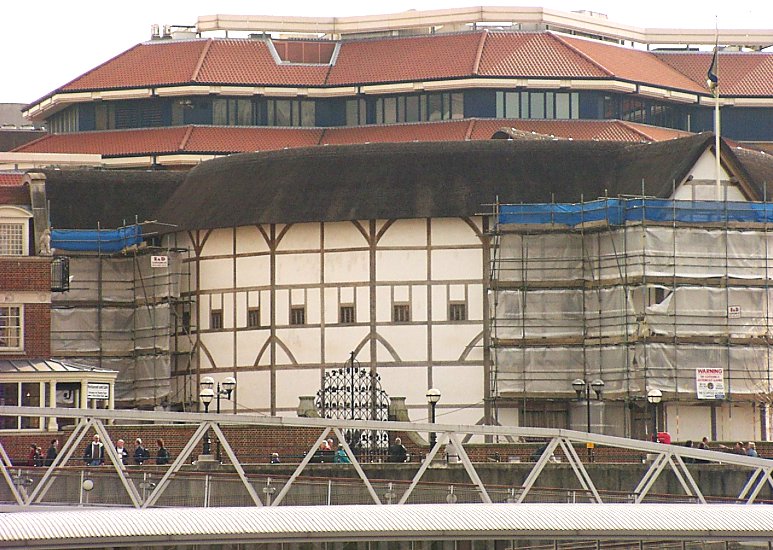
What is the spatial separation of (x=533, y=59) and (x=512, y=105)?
3.04 meters

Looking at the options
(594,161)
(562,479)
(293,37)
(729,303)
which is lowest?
(562,479)

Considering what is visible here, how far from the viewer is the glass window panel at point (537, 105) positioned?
10438cm

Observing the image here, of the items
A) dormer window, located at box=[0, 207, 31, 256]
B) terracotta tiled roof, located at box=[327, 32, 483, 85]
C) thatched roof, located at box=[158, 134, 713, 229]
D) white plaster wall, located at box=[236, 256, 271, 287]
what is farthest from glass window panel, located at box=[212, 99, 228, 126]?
dormer window, located at box=[0, 207, 31, 256]

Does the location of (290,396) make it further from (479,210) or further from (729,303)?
(729,303)

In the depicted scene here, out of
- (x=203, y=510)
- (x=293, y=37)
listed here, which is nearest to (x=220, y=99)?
(x=293, y=37)

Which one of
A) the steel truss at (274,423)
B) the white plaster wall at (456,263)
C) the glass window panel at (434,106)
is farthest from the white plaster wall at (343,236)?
the steel truss at (274,423)

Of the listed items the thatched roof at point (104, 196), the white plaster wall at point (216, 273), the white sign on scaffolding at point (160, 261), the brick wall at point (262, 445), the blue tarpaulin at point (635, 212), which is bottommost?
the brick wall at point (262, 445)

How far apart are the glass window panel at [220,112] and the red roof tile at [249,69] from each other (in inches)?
38.1

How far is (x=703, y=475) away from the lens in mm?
61406

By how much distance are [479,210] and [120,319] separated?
1507cm

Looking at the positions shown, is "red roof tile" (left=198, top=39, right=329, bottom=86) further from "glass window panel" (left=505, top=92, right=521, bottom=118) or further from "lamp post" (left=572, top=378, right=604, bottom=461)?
"lamp post" (left=572, top=378, right=604, bottom=461)

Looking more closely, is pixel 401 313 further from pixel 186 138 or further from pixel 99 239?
pixel 186 138

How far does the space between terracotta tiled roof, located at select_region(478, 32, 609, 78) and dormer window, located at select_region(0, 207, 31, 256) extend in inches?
1282

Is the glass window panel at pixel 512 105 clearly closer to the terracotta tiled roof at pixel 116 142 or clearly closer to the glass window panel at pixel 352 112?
the glass window panel at pixel 352 112
